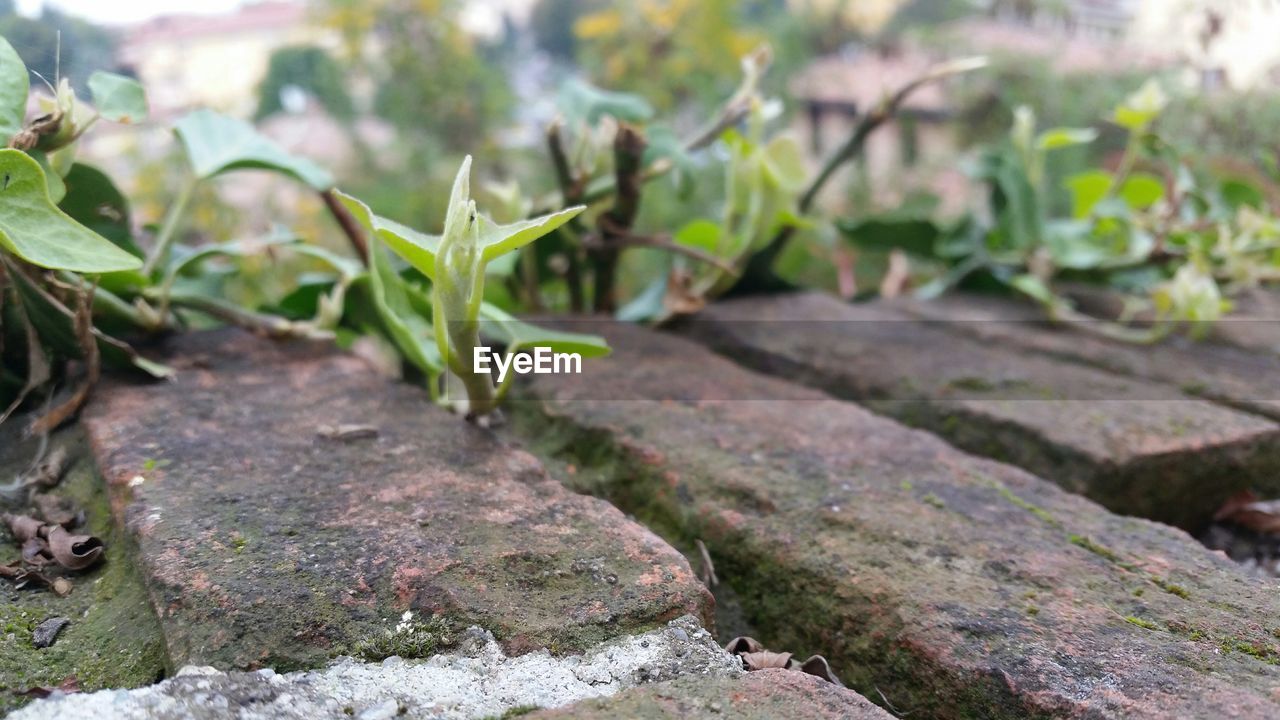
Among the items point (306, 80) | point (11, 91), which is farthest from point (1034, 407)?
point (306, 80)

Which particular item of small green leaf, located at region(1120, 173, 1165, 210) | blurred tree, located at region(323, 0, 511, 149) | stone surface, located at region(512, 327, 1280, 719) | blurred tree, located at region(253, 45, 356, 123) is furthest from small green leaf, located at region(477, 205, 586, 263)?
Result: blurred tree, located at region(323, 0, 511, 149)

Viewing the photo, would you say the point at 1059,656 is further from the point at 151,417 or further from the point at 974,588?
the point at 151,417

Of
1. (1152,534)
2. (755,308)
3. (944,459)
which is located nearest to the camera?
(1152,534)

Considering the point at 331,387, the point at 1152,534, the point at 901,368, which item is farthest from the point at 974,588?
the point at 331,387

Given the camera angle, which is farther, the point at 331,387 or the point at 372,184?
the point at 372,184

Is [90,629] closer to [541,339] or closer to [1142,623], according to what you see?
[541,339]
